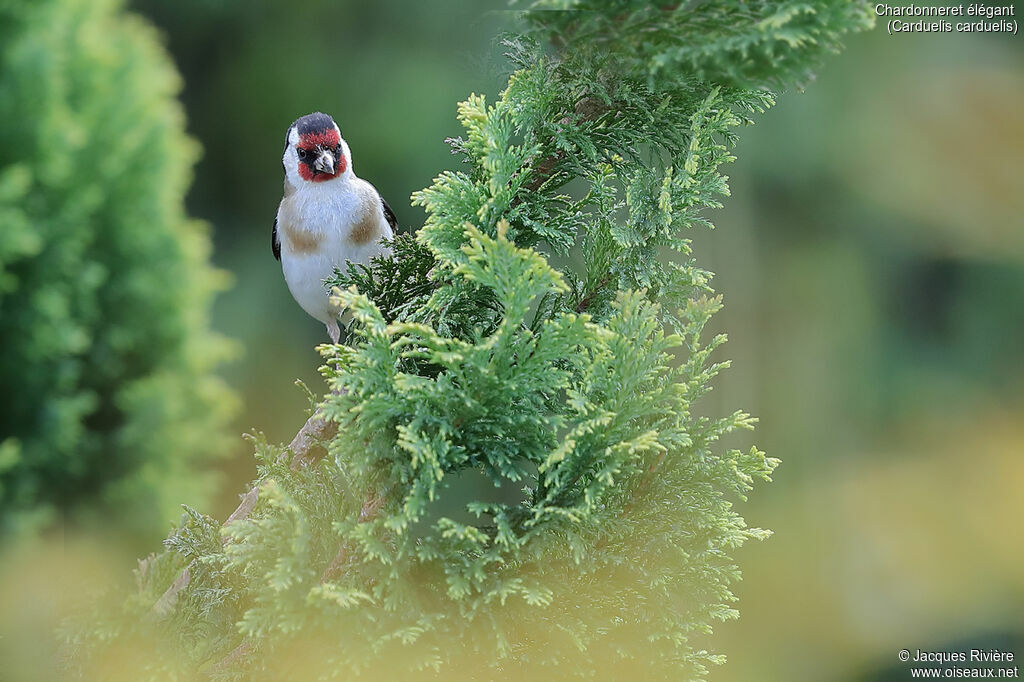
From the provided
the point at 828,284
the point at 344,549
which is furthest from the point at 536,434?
the point at 828,284

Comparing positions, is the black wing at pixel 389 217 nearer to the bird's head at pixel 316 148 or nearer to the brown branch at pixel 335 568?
the bird's head at pixel 316 148

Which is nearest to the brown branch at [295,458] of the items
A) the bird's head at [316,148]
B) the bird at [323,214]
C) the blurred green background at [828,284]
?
the bird at [323,214]

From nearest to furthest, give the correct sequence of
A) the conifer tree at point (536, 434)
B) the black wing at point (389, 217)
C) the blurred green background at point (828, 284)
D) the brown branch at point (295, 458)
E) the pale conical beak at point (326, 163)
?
1. the conifer tree at point (536, 434)
2. the brown branch at point (295, 458)
3. the pale conical beak at point (326, 163)
4. the black wing at point (389, 217)
5. the blurred green background at point (828, 284)

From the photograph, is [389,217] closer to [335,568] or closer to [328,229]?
[328,229]

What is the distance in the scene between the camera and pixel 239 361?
3.53 metres

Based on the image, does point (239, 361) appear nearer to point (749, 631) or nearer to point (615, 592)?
point (749, 631)

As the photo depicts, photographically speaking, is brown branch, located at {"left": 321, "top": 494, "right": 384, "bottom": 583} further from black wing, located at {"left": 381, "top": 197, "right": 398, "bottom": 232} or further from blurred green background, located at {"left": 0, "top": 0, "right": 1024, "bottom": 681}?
blurred green background, located at {"left": 0, "top": 0, "right": 1024, "bottom": 681}

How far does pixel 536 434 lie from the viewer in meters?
0.87

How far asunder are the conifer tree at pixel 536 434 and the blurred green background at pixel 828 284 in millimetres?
1666

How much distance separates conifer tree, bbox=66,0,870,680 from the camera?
0.83 metres

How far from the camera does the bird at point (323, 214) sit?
5.52 ft

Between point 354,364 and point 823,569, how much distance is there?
2.30 meters

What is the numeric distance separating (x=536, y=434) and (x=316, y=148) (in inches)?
39.5

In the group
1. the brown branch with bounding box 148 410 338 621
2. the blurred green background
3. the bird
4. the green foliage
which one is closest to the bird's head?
the bird
